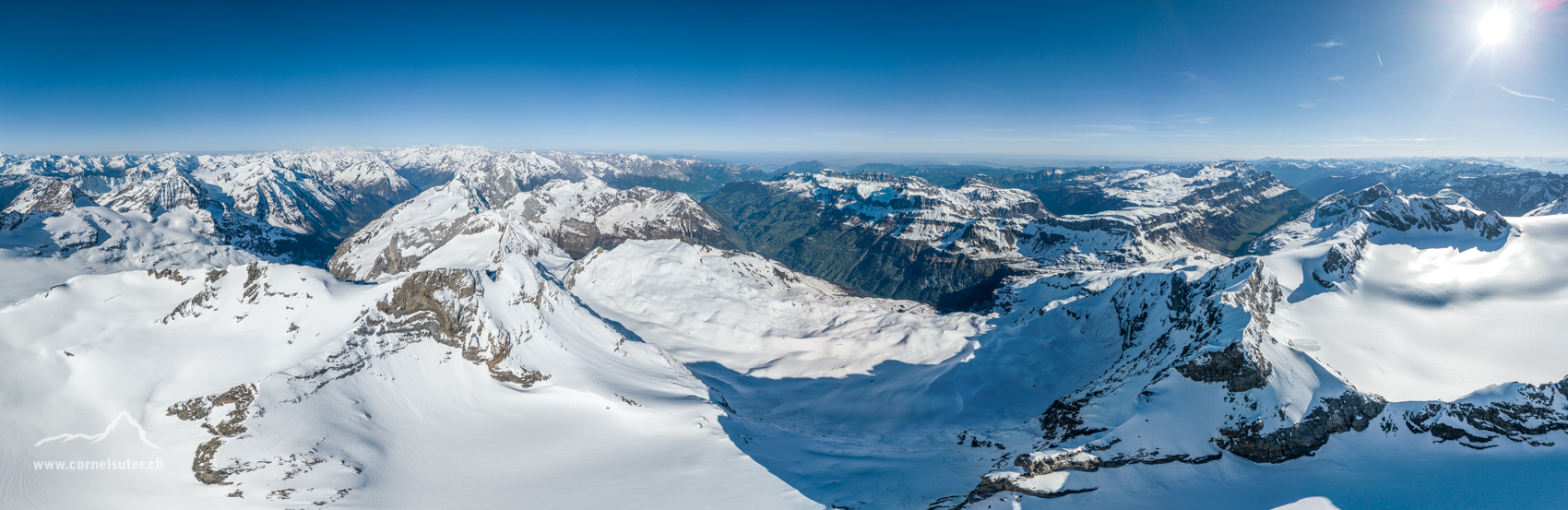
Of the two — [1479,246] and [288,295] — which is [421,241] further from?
[1479,246]

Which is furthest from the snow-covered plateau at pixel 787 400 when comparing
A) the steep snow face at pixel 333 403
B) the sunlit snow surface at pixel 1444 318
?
the sunlit snow surface at pixel 1444 318

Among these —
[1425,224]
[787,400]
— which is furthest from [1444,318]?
[787,400]

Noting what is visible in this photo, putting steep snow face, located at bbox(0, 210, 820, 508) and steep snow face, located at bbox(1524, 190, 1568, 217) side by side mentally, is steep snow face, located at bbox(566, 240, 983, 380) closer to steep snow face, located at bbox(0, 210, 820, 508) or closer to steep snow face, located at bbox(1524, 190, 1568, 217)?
steep snow face, located at bbox(0, 210, 820, 508)

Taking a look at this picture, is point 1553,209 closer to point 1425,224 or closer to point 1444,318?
point 1425,224

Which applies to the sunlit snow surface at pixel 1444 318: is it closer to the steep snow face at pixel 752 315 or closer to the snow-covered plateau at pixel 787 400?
the snow-covered plateau at pixel 787 400

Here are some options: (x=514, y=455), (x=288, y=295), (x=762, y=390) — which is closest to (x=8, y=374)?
(x=288, y=295)

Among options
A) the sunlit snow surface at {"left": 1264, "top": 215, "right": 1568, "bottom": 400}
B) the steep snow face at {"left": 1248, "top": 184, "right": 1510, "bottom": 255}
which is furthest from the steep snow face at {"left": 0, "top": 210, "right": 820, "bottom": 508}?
the steep snow face at {"left": 1248, "top": 184, "right": 1510, "bottom": 255}
